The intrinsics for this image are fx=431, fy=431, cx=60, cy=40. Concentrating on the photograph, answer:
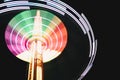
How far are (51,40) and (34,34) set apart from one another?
1.17 ft

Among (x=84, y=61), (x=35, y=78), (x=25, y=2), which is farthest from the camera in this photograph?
(x=84, y=61)

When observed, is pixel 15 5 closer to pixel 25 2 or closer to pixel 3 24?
pixel 25 2

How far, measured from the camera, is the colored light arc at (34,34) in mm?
7230

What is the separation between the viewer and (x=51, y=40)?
7.49 m

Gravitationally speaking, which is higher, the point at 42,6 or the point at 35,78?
the point at 42,6

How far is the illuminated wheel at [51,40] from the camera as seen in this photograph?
7027 mm

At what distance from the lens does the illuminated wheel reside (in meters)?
7.03

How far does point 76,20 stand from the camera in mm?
6672

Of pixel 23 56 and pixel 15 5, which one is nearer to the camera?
pixel 15 5

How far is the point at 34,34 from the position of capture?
24.0 ft

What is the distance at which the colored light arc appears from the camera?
7230 millimetres

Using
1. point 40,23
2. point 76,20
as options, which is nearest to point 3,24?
point 40,23

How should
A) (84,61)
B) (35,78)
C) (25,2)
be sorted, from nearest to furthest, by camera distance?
(35,78), (25,2), (84,61)

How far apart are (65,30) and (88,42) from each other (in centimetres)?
57
